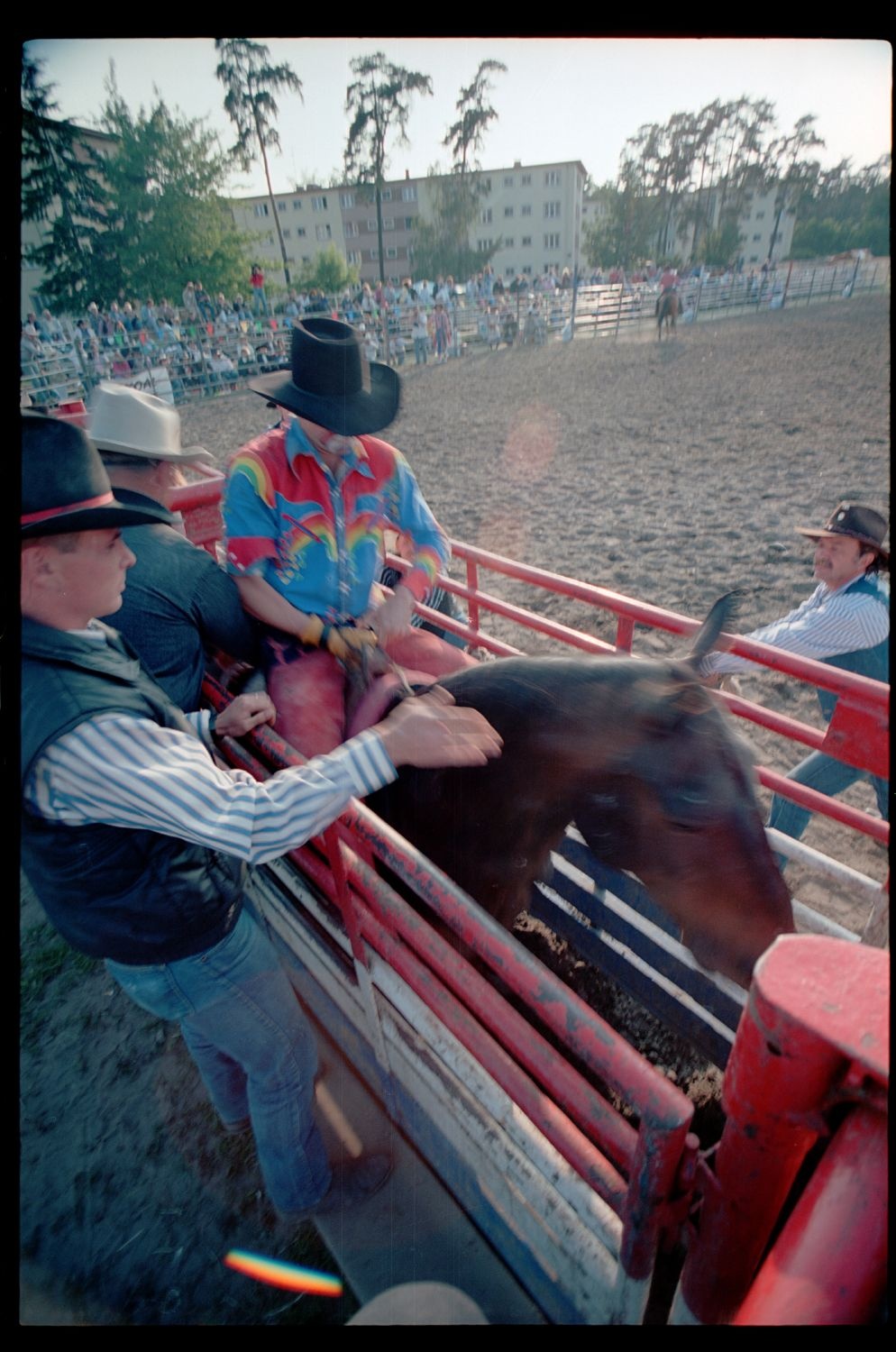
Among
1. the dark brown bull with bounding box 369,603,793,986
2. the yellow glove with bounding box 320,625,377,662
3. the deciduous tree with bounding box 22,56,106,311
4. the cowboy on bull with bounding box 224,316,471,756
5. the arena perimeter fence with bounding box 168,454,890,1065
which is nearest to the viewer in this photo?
the dark brown bull with bounding box 369,603,793,986

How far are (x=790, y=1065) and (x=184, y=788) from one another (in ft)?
3.32

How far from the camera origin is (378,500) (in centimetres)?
247

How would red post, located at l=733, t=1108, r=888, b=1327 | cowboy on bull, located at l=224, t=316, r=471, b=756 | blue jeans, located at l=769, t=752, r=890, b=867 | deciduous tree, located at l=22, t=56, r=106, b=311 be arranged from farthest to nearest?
deciduous tree, located at l=22, t=56, r=106, b=311 < blue jeans, located at l=769, t=752, r=890, b=867 < cowboy on bull, located at l=224, t=316, r=471, b=756 < red post, located at l=733, t=1108, r=888, b=1327

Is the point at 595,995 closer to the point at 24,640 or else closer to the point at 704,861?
the point at 704,861

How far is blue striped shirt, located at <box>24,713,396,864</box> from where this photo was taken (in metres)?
1.12

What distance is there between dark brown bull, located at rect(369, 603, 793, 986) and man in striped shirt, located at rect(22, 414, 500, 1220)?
0.73 ft

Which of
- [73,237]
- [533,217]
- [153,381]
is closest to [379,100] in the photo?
[153,381]

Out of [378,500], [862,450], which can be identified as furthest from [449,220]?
[378,500]

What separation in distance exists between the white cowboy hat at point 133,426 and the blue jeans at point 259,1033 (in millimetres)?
1595

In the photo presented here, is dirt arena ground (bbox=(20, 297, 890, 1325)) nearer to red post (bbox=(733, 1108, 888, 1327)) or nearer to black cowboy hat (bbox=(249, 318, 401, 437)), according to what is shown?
red post (bbox=(733, 1108, 888, 1327))

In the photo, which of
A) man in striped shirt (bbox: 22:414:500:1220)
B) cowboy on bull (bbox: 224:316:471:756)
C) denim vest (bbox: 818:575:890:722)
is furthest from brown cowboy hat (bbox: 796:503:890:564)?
man in striped shirt (bbox: 22:414:500:1220)

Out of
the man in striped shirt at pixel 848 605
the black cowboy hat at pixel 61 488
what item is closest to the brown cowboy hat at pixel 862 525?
the man in striped shirt at pixel 848 605

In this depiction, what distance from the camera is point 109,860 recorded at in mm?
1281
